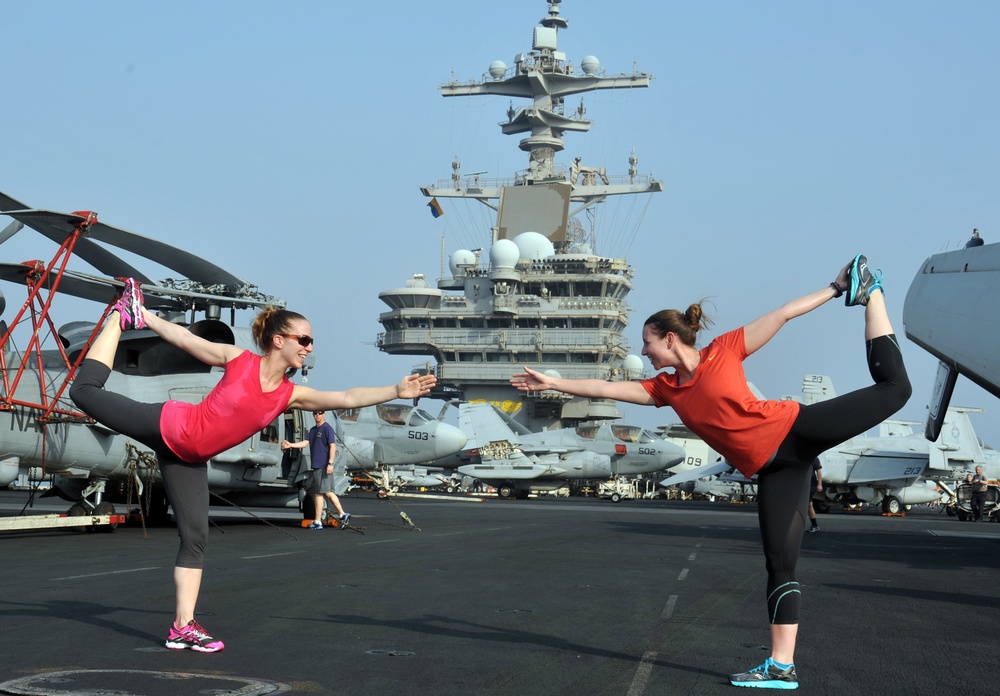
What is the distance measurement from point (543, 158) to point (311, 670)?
81613 millimetres

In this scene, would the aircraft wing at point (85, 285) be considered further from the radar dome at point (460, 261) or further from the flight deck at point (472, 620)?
the radar dome at point (460, 261)

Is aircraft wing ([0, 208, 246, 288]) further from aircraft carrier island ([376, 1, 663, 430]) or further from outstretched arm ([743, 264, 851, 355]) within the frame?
aircraft carrier island ([376, 1, 663, 430])

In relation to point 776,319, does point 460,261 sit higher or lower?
higher

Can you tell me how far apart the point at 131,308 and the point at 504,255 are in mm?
74144

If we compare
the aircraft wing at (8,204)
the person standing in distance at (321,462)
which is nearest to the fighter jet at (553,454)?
the person standing in distance at (321,462)

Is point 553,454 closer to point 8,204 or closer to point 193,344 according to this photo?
point 8,204

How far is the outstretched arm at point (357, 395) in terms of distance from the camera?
653 centimetres

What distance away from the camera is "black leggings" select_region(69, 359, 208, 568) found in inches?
245

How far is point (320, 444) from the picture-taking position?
61.8 ft

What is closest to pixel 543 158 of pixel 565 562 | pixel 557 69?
pixel 557 69

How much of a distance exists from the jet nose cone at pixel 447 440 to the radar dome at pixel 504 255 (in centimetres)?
4185

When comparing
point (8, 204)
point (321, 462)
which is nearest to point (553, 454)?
point (321, 462)

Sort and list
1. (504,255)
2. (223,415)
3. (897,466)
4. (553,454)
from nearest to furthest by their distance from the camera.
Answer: (223,415) < (897,466) < (553,454) < (504,255)

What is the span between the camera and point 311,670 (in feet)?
18.5
